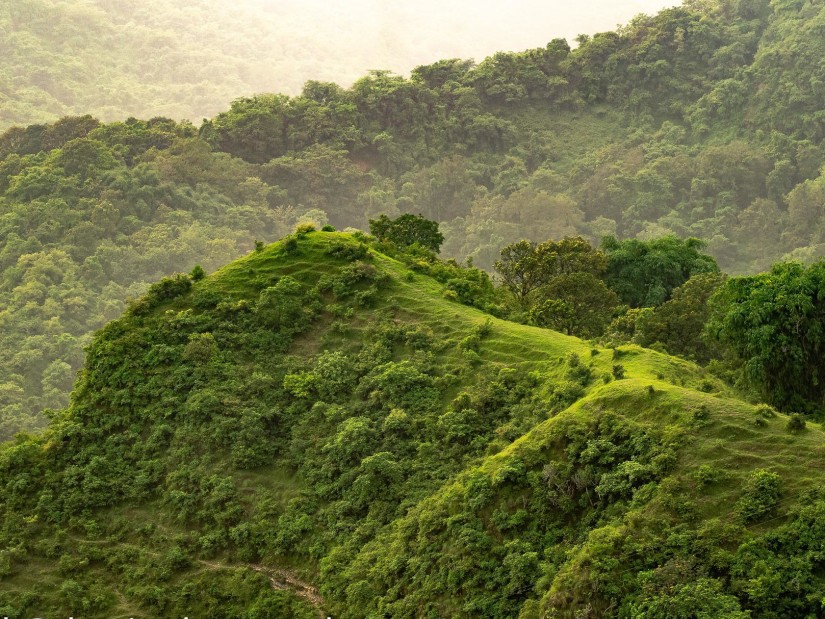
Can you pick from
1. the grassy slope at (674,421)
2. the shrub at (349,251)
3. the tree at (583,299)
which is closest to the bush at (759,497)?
the grassy slope at (674,421)

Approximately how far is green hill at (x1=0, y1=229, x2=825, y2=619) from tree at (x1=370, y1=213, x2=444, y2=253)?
4.38 m

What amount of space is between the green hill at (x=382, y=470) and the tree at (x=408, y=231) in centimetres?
438

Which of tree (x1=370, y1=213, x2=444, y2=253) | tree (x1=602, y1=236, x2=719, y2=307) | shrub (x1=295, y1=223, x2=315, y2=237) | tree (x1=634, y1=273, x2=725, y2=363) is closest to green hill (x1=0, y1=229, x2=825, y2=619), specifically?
shrub (x1=295, y1=223, x2=315, y2=237)

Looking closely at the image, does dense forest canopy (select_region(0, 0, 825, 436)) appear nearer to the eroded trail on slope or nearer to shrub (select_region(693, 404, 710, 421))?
the eroded trail on slope

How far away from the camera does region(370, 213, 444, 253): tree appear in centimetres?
3065

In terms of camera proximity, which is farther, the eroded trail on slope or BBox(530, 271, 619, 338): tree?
BBox(530, 271, 619, 338): tree

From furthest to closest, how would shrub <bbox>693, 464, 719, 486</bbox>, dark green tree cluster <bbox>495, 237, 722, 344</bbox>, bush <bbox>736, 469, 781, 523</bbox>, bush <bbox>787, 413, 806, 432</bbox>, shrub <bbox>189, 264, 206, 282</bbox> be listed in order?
dark green tree cluster <bbox>495, 237, 722, 344</bbox> → shrub <bbox>189, 264, 206, 282</bbox> → bush <bbox>787, 413, 806, 432</bbox> → shrub <bbox>693, 464, 719, 486</bbox> → bush <bbox>736, 469, 781, 523</bbox>

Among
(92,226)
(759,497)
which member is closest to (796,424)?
(759,497)

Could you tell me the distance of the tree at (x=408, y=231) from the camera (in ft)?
101

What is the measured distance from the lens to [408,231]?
1220 inches

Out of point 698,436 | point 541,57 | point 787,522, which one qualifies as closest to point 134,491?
point 698,436

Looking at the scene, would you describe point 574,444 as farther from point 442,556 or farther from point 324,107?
point 324,107

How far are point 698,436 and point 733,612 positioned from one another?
10.5ft

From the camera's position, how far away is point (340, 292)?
23.6 meters
